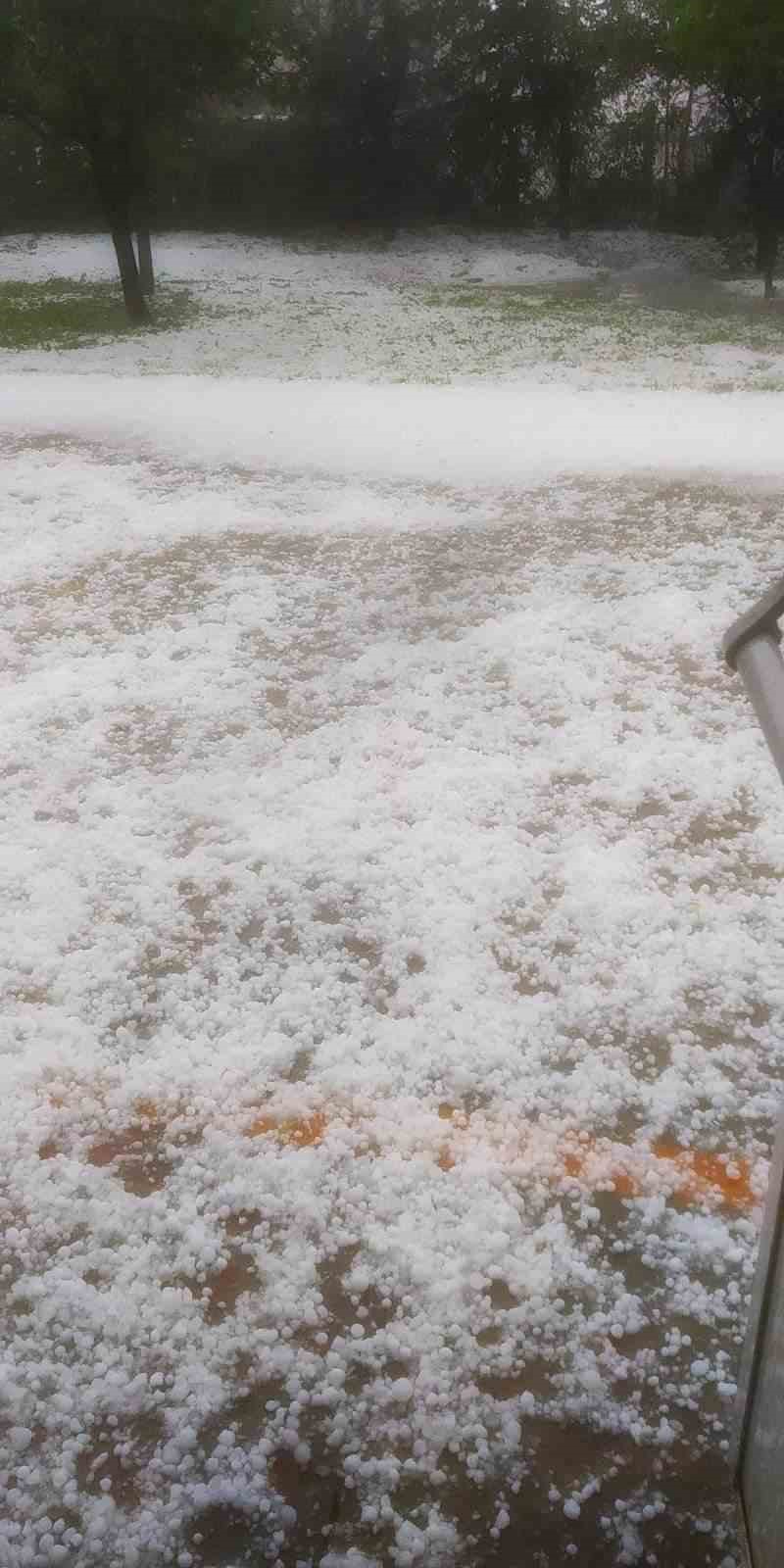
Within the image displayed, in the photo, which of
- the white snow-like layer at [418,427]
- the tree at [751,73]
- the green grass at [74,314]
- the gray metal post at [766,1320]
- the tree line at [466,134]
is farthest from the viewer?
the tree line at [466,134]

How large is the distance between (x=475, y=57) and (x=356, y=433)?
15.4 m

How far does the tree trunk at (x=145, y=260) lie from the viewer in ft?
39.9

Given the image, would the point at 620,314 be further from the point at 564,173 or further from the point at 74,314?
the point at 564,173

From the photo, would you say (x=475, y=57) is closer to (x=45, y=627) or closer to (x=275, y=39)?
(x=275, y=39)

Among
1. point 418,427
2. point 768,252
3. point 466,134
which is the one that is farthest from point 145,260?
point 466,134

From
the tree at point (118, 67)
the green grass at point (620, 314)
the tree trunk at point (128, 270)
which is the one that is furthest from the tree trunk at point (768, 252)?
the tree trunk at point (128, 270)

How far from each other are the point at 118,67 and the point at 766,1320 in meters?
11.3

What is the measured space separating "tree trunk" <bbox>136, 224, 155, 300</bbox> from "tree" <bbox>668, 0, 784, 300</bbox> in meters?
6.96

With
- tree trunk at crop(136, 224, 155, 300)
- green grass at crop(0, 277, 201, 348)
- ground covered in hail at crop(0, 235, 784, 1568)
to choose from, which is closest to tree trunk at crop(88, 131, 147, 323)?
green grass at crop(0, 277, 201, 348)

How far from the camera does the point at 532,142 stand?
17.9 metres

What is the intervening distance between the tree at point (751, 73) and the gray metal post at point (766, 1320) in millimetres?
13237

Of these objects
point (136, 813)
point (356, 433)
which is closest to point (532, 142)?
point (356, 433)

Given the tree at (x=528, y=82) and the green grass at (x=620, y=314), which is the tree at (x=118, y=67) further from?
the tree at (x=528, y=82)

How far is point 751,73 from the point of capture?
11.5 m
